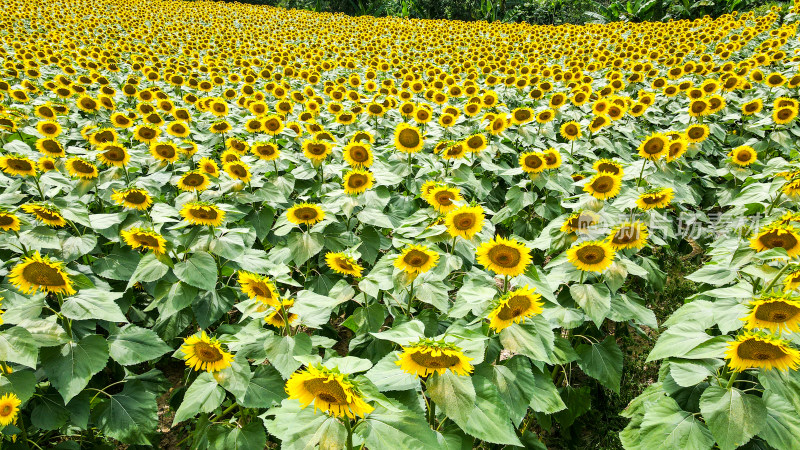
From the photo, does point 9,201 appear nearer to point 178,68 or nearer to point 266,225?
point 266,225

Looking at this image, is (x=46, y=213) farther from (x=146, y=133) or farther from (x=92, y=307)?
(x=146, y=133)

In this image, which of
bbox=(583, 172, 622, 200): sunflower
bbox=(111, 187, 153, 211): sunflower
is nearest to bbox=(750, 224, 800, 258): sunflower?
bbox=(583, 172, 622, 200): sunflower

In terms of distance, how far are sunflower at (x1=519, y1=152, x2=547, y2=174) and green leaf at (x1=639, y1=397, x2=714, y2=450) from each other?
88.9 inches

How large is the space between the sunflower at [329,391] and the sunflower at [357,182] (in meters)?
2.08

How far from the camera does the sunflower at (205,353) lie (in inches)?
77.0

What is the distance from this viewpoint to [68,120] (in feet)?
18.2

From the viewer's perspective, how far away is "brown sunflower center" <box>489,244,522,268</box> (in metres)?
2.16

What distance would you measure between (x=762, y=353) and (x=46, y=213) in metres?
4.03

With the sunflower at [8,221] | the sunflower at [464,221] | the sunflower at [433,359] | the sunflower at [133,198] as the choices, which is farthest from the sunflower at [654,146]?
the sunflower at [8,221]

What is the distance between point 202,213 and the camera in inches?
108

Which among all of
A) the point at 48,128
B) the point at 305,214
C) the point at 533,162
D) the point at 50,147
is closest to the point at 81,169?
the point at 50,147

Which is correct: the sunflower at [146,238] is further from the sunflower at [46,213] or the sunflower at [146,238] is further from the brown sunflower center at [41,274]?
the sunflower at [46,213]

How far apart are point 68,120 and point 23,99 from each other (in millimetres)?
601

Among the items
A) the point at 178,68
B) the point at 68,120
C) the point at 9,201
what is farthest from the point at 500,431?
the point at 178,68
